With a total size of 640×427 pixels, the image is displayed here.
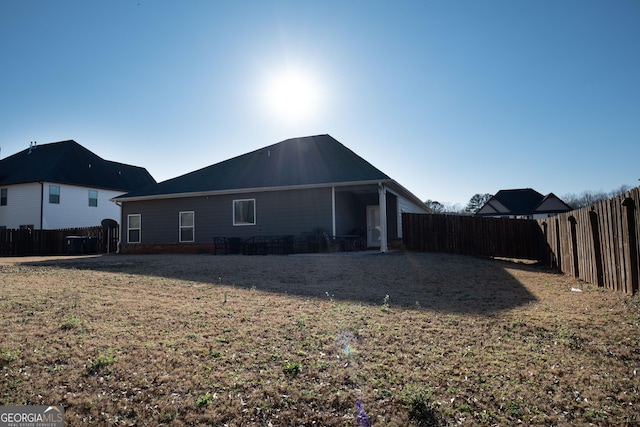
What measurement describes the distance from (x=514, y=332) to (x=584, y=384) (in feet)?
4.21

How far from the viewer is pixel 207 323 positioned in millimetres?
4941

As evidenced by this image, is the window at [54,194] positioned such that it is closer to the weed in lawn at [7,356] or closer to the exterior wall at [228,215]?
the exterior wall at [228,215]

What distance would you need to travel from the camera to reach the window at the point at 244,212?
17109 mm

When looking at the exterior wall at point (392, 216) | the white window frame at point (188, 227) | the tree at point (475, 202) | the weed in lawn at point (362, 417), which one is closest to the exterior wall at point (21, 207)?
the white window frame at point (188, 227)

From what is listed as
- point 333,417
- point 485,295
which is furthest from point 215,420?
point 485,295

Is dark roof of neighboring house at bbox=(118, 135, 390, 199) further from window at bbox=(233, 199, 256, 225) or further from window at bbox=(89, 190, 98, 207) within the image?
window at bbox=(89, 190, 98, 207)

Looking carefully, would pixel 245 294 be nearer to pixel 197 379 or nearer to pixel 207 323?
pixel 207 323

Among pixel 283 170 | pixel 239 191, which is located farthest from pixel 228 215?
pixel 283 170

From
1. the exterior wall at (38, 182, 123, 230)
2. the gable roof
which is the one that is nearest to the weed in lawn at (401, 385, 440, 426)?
the exterior wall at (38, 182, 123, 230)

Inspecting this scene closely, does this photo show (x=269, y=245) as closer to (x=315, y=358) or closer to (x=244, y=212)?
(x=244, y=212)

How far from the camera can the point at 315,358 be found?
401cm

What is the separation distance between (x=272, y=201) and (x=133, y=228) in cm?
801

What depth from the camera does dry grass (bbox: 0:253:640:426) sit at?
322 centimetres

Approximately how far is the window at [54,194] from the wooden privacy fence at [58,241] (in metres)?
4.29
